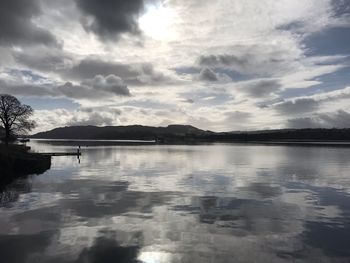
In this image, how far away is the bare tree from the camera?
102250 millimetres

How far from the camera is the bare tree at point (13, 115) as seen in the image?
102 m

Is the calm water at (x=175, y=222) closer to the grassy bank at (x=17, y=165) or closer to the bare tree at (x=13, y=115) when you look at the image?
the grassy bank at (x=17, y=165)

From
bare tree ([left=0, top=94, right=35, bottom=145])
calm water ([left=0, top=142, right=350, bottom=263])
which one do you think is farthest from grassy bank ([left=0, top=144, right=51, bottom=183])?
bare tree ([left=0, top=94, right=35, bottom=145])

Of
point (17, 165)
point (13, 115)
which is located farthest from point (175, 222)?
point (13, 115)

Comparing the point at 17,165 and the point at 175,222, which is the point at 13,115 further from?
the point at 175,222

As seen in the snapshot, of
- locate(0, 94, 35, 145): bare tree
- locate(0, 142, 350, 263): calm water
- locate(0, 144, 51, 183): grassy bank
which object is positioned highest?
locate(0, 94, 35, 145): bare tree

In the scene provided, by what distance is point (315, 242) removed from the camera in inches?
867

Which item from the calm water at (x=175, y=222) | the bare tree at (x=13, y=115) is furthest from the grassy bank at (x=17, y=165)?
the bare tree at (x=13, y=115)

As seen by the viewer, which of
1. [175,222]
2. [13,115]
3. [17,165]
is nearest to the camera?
[175,222]

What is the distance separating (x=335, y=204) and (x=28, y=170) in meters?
48.3

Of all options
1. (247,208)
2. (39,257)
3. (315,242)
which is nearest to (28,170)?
(247,208)

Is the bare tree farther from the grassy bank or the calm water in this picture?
the calm water

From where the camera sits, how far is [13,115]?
103875mm

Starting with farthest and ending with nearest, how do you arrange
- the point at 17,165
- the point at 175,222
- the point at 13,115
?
the point at 13,115
the point at 17,165
the point at 175,222
